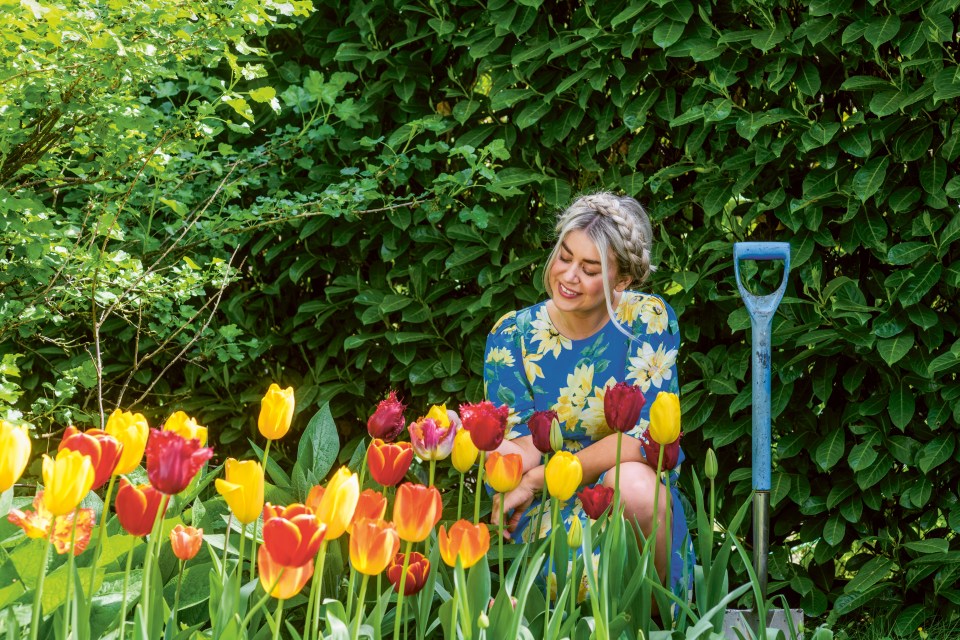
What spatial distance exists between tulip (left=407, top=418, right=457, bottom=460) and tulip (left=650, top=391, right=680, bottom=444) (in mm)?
319

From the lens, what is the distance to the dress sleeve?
2.46 metres

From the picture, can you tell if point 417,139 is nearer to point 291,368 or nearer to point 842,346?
point 291,368

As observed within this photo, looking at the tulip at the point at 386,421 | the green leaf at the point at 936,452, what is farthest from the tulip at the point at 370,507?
the green leaf at the point at 936,452

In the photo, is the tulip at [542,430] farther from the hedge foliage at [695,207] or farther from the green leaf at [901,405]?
the green leaf at [901,405]

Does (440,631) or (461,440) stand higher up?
(461,440)

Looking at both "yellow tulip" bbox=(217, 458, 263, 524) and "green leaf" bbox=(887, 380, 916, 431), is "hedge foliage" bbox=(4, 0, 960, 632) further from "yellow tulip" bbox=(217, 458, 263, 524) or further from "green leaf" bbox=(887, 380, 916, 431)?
"yellow tulip" bbox=(217, 458, 263, 524)

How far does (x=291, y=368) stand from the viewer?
373 centimetres

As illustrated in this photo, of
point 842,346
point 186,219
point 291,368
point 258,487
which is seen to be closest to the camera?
point 258,487

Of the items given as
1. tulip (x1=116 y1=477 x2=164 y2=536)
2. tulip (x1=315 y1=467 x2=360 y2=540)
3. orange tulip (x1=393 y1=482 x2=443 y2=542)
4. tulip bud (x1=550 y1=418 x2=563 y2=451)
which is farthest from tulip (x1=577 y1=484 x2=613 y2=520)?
tulip (x1=116 y1=477 x2=164 y2=536)

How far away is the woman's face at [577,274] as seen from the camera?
236cm

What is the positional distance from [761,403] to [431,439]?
0.67 meters

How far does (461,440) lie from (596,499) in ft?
0.84

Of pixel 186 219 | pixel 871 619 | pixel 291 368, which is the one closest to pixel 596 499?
pixel 871 619

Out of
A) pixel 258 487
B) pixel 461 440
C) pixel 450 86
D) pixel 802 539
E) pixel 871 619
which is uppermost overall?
pixel 450 86
